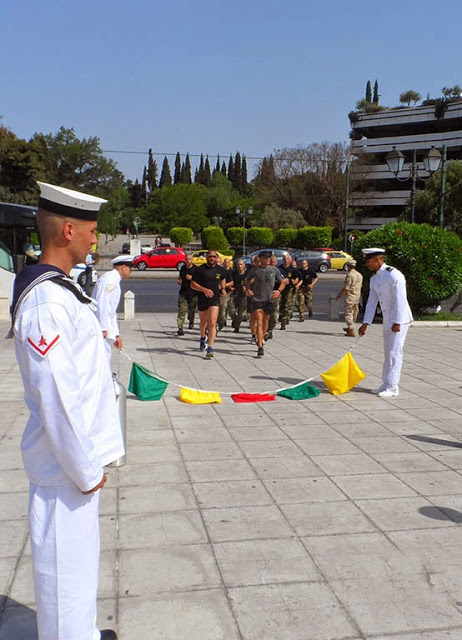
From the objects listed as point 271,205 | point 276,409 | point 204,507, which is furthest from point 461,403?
point 271,205

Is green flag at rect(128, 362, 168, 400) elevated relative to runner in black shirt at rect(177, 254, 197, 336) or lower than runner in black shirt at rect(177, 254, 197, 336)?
lower

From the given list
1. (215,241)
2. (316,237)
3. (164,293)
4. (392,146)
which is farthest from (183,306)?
(392,146)

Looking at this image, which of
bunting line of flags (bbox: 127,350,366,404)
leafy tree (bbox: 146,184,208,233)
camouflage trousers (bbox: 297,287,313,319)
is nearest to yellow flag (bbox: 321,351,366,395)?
bunting line of flags (bbox: 127,350,366,404)

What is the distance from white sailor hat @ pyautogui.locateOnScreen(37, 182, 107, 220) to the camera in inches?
96.3

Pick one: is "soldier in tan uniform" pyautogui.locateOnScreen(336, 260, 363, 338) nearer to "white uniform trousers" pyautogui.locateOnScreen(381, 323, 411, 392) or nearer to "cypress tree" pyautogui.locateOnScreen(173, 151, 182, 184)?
"white uniform trousers" pyautogui.locateOnScreen(381, 323, 411, 392)

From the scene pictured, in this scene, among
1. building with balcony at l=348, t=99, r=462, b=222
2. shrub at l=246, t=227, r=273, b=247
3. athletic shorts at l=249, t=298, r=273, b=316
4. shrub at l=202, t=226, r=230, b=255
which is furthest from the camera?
building with balcony at l=348, t=99, r=462, b=222

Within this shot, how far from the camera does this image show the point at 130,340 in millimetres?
13445

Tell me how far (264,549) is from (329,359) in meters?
7.76

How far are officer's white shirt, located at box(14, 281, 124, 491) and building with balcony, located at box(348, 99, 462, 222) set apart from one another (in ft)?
232

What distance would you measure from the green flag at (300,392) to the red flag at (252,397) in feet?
0.51

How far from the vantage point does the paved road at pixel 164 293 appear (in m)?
21.0

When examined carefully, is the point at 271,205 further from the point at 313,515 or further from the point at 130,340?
the point at 313,515

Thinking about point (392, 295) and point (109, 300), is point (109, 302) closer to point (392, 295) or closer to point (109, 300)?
point (109, 300)

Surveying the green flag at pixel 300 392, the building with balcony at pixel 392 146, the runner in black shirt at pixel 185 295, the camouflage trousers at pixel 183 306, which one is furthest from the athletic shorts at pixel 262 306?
the building with balcony at pixel 392 146
